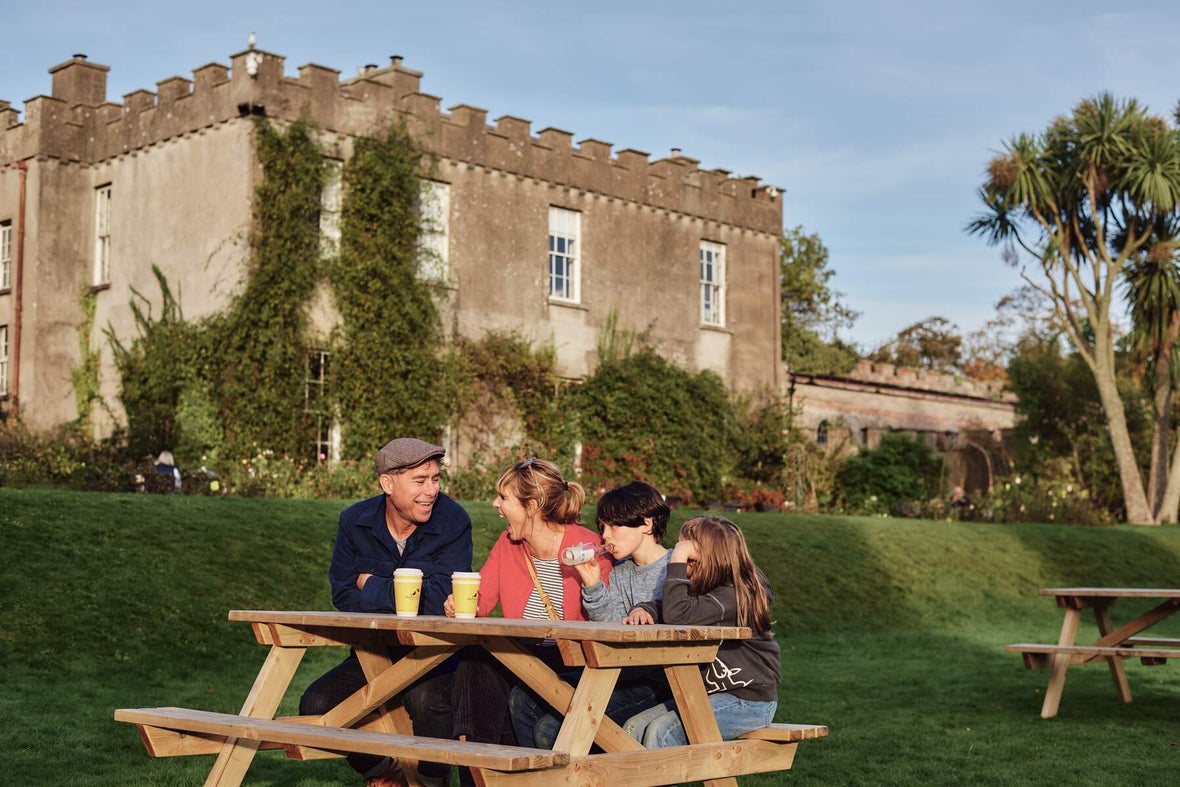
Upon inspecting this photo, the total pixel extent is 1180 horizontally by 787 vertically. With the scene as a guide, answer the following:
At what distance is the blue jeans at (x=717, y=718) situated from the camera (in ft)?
16.3

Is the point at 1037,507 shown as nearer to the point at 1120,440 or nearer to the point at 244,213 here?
the point at 1120,440

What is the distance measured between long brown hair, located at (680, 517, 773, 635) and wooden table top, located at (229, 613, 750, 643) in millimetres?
125

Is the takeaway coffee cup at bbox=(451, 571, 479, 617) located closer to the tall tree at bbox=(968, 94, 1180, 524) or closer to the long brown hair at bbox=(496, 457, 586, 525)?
the long brown hair at bbox=(496, 457, 586, 525)

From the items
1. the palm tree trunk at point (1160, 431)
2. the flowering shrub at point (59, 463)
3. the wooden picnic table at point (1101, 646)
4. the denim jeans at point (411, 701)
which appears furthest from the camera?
the palm tree trunk at point (1160, 431)

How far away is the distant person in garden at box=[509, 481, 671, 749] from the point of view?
16.9ft

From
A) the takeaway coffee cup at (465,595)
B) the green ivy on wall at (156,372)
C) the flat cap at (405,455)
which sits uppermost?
the green ivy on wall at (156,372)

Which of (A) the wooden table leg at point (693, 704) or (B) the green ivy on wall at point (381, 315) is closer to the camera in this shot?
(A) the wooden table leg at point (693, 704)

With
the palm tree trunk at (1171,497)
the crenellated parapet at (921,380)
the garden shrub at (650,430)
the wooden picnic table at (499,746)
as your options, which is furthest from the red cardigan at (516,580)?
the crenellated parapet at (921,380)

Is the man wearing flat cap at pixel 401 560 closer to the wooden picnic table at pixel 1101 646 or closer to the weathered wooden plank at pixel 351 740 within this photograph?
the weathered wooden plank at pixel 351 740

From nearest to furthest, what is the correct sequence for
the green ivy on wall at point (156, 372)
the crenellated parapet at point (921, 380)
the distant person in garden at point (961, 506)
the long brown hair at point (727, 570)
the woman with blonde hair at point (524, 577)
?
the long brown hair at point (727, 570) < the woman with blonde hair at point (524, 577) < the green ivy on wall at point (156, 372) < the distant person in garden at point (961, 506) < the crenellated parapet at point (921, 380)

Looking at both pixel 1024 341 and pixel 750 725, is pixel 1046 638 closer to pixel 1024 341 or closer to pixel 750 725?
pixel 750 725

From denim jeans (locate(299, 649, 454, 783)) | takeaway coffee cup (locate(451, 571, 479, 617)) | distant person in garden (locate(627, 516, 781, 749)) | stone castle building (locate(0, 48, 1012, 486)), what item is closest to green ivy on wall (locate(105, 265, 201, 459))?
stone castle building (locate(0, 48, 1012, 486))

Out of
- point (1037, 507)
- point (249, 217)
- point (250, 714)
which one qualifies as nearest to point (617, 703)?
point (250, 714)

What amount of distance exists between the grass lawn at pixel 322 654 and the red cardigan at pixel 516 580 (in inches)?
Answer: 63.7
